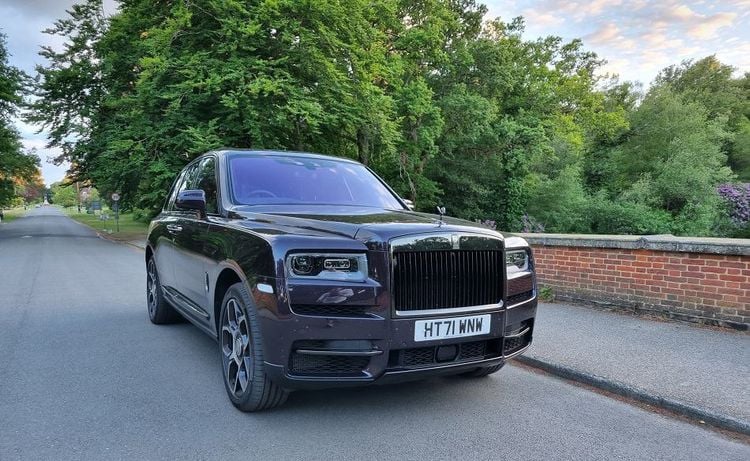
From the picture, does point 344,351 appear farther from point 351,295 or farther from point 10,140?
point 10,140

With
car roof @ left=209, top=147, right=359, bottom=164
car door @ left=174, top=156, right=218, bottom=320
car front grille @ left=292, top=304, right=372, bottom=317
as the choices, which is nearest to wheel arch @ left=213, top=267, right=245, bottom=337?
Result: car door @ left=174, top=156, right=218, bottom=320

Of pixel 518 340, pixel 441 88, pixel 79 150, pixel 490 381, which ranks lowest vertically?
pixel 490 381

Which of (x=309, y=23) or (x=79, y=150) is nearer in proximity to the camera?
(x=309, y=23)

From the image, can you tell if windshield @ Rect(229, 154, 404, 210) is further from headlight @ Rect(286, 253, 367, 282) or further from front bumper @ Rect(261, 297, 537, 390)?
front bumper @ Rect(261, 297, 537, 390)

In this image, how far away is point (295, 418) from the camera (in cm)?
325

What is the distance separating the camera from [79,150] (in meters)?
22.4

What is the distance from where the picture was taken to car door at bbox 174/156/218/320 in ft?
13.5

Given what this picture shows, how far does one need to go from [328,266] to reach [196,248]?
74.4 inches

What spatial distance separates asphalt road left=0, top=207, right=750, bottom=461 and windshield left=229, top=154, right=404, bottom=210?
1.57m

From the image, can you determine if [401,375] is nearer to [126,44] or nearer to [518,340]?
[518,340]

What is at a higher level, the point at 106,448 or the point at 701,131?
the point at 701,131

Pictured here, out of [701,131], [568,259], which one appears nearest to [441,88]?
[701,131]

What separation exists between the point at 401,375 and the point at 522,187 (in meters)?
25.2

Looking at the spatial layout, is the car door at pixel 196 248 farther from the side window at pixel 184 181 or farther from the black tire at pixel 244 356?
the black tire at pixel 244 356
